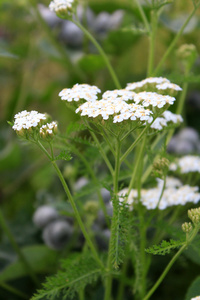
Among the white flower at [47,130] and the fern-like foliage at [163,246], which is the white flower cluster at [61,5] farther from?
the fern-like foliage at [163,246]

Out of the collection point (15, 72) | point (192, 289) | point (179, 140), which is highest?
point (15, 72)

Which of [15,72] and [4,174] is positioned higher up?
[15,72]

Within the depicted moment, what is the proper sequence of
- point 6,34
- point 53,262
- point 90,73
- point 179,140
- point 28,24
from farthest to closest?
1. point 6,34
2. point 28,24
3. point 90,73
4. point 179,140
5. point 53,262

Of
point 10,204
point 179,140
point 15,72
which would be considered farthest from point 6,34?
point 179,140

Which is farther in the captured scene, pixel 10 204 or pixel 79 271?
pixel 10 204

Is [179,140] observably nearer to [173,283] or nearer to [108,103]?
[173,283]

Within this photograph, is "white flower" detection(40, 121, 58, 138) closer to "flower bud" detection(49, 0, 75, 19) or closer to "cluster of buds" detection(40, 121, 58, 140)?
"cluster of buds" detection(40, 121, 58, 140)

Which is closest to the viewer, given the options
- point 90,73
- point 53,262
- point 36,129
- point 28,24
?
point 36,129
